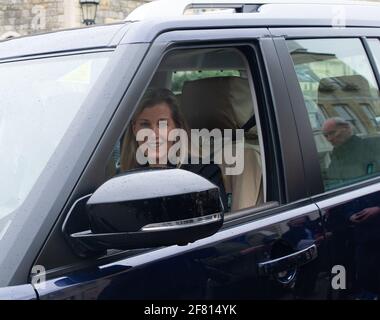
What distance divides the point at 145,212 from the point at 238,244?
0.44 m

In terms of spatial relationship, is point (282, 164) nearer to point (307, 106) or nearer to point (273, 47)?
point (307, 106)

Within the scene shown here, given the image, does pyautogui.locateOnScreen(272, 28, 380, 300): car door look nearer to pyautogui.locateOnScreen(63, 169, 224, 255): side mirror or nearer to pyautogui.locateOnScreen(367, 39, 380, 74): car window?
pyautogui.locateOnScreen(367, 39, 380, 74): car window

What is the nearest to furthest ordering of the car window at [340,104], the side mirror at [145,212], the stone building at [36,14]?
1. the side mirror at [145,212]
2. the car window at [340,104]
3. the stone building at [36,14]

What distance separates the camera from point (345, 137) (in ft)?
7.86

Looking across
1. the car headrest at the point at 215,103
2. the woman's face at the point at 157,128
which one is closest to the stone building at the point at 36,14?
the car headrest at the point at 215,103

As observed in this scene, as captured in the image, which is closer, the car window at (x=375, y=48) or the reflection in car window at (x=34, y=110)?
the reflection in car window at (x=34, y=110)

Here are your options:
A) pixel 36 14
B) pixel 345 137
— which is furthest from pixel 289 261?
pixel 36 14

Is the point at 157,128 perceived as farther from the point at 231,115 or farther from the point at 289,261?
the point at 289,261

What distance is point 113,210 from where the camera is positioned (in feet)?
4.85

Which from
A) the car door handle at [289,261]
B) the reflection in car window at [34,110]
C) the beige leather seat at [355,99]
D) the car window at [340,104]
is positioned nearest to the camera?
the reflection in car window at [34,110]

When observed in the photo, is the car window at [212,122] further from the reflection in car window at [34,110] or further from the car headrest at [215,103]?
the reflection in car window at [34,110]

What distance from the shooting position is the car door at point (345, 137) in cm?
207

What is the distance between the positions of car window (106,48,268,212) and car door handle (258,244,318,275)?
0.88 feet

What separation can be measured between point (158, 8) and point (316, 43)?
64 centimetres
